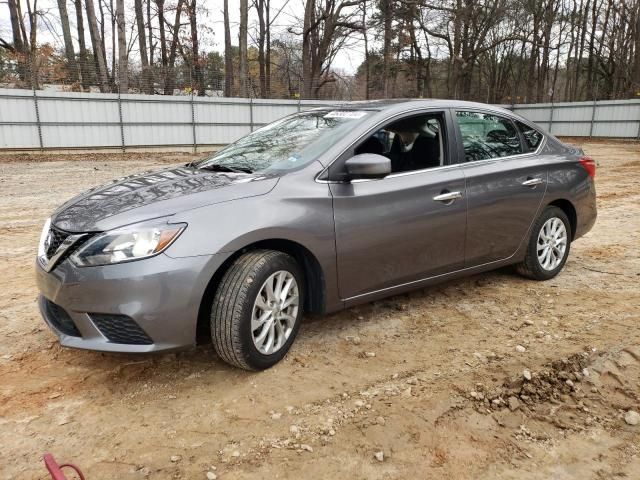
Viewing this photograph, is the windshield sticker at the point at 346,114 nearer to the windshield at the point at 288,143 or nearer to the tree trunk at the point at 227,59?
the windshield at the point at 288,143

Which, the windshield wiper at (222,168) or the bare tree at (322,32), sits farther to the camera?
the bare tree at (322,32)

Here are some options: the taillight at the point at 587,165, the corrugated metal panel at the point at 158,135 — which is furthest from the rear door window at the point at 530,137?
the corrugated metal panel at the point at 158,135

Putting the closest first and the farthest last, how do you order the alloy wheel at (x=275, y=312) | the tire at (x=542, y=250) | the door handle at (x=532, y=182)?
the alloy wheel at (x=275, y=312) → the door handle at (x=532, y=182) → the tire at (x=542, y=250)

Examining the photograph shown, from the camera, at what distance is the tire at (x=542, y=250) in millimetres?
4523

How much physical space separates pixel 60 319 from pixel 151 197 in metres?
0.84

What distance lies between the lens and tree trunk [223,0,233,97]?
22.7m

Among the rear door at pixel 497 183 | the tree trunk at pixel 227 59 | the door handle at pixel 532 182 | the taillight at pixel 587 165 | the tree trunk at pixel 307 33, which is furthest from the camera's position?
the tree trunk at pixel 307 33

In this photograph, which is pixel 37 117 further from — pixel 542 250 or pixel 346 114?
pixel 542 250

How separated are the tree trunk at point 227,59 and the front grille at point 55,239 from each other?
20.9 metres

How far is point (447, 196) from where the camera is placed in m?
3.74

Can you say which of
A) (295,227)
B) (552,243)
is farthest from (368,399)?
(552,243)

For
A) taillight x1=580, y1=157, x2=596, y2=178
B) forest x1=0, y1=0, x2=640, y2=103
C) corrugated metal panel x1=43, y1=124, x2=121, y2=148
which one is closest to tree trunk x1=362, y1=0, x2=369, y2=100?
forest x1=0, y1=0, x2=640, y2=103

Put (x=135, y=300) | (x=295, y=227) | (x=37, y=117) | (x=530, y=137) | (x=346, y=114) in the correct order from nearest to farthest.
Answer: (x=135, y=300)
(x=295, y=227)
(x=346, y=114)
(x=530, y=137)
(x=37, y=117)

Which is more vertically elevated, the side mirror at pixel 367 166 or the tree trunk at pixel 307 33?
the tree trunk at pixel 307 33
